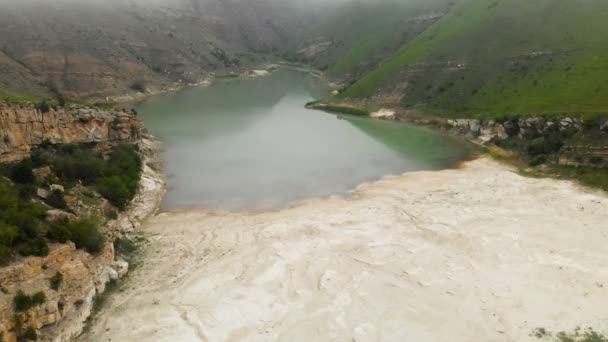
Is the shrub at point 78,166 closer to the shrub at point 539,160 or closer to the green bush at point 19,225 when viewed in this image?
the green bush at point 19,225

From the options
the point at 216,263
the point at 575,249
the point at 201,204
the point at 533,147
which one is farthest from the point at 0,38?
the point at 575,249

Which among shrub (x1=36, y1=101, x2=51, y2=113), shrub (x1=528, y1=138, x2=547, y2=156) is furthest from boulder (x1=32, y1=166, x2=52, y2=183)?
shrub (x1=528, y1=138, x2=547, y2=156)

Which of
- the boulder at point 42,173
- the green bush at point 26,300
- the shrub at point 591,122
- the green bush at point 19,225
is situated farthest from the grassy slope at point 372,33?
the green bush at point 26,300

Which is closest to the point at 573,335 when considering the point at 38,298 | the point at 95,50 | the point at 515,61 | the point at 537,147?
the point at 38,298

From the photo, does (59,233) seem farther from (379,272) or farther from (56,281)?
(379,272)

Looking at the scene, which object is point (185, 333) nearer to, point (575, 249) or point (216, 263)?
point (216, 263)

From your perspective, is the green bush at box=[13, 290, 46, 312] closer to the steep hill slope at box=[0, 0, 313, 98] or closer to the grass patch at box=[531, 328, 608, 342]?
the grass patch at box=[531, 328, 608, 342]
